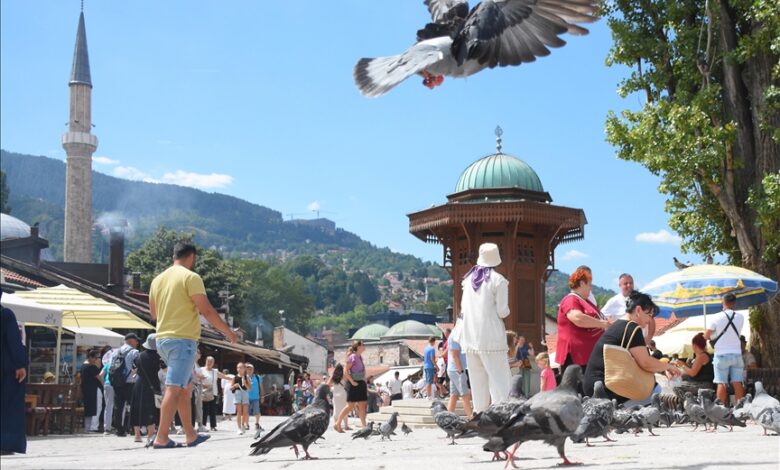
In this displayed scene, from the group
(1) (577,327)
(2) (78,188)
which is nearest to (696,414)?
(1) (577,327)

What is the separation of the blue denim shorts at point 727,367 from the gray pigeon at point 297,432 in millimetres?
5793

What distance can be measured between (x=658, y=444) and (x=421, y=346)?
3036 inches

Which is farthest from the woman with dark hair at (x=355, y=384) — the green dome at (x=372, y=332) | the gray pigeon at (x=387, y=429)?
the green dome at (x=372, y=332)

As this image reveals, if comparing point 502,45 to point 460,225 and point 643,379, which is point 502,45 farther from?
point 460,225

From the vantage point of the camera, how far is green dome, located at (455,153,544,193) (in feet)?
99.1

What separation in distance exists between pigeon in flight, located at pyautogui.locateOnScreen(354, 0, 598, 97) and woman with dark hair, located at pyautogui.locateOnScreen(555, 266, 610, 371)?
3522 millimetres

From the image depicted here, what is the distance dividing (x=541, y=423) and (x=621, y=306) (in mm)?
4821

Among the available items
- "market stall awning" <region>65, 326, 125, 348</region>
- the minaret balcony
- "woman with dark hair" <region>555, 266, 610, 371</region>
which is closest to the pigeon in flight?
"woman with dark hair" <region>555, 266, 610, 371</region>

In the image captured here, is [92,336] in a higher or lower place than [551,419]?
higher

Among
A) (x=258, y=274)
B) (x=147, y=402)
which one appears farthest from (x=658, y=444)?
(x=258, y=274)

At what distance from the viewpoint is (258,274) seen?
458ft

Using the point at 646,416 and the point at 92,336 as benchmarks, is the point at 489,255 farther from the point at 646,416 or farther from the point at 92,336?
the point at 92,336

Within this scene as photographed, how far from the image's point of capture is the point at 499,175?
30.3m

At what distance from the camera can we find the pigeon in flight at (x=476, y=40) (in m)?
5.06
